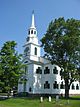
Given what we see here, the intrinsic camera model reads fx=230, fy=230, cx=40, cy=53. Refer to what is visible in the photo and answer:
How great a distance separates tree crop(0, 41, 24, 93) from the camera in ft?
128

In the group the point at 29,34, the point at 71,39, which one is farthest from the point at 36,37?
the point at 71,39

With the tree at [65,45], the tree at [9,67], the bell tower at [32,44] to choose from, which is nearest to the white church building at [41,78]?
the bell tower at [32,44]

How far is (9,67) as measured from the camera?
129 feet

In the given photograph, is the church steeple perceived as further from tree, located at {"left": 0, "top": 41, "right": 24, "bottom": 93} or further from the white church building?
tree, located at {"left": 0, "top": 41, "right": 24, "bottom": 93}

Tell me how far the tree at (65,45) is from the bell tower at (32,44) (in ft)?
35.2

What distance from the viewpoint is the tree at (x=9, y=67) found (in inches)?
1542

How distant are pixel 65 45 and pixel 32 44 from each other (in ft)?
49.2

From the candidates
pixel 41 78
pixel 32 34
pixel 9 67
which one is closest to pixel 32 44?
pixel 32 34

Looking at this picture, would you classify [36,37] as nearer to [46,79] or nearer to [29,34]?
[29,34]

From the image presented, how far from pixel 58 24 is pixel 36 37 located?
48.2 ft

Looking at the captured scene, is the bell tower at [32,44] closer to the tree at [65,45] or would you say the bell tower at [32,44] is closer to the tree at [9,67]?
the tree at [65,45]

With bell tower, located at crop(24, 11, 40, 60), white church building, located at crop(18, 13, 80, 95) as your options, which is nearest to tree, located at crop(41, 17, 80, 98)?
white church building, located at crop(18, 13, 80, 95)

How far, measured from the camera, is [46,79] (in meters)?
53.9

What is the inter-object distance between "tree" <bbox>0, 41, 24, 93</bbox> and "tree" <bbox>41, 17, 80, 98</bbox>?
307 inches
